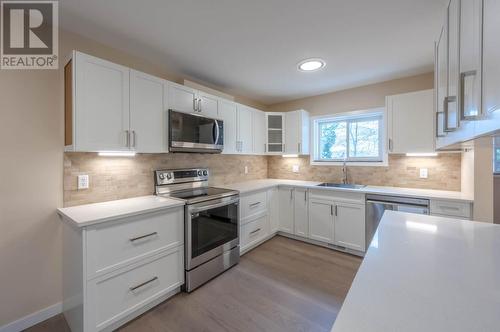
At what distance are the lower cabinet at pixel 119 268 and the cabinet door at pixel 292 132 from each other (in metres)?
2.30

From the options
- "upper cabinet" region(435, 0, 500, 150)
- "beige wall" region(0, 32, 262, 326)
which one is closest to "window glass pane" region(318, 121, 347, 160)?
"upper cabinet" region(435, 0, 500, 150)

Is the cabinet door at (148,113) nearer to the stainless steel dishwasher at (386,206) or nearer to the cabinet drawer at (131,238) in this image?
the cabinet drawer at (131,238)

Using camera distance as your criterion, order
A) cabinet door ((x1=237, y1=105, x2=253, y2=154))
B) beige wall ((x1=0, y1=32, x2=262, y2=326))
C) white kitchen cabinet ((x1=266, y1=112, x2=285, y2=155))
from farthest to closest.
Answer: white kitchen cabinet ((x1=266, y1=112, x2=285, y2=155)), cabinet door ((x1=237, y1=105, x2=253, y2=154)), beige wall ((x1=0, y1=32, x2=262, y2=326))

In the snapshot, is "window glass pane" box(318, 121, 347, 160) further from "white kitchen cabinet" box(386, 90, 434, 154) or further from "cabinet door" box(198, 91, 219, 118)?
"cabinet door" box(198, 91, 219, 118)

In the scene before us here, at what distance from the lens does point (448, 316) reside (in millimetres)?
587

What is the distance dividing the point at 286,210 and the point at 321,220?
0.58 meters

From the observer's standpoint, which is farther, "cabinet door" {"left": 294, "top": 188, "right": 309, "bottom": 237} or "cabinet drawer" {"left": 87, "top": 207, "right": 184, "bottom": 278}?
"cabinet door" {"left": 294, "top": 188, "right": 309, "bottom": 237}

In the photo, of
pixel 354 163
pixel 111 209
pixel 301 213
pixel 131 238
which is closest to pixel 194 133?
pixel 111 209

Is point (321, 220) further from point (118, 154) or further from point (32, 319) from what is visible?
point (32, 319)

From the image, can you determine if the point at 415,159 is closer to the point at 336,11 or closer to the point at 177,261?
the point at 336,11

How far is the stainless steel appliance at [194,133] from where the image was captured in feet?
7.48

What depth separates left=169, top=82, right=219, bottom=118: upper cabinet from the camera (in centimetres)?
234

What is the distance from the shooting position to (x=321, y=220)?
10.2 ft

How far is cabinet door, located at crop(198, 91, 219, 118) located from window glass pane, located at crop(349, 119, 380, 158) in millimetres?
2223
